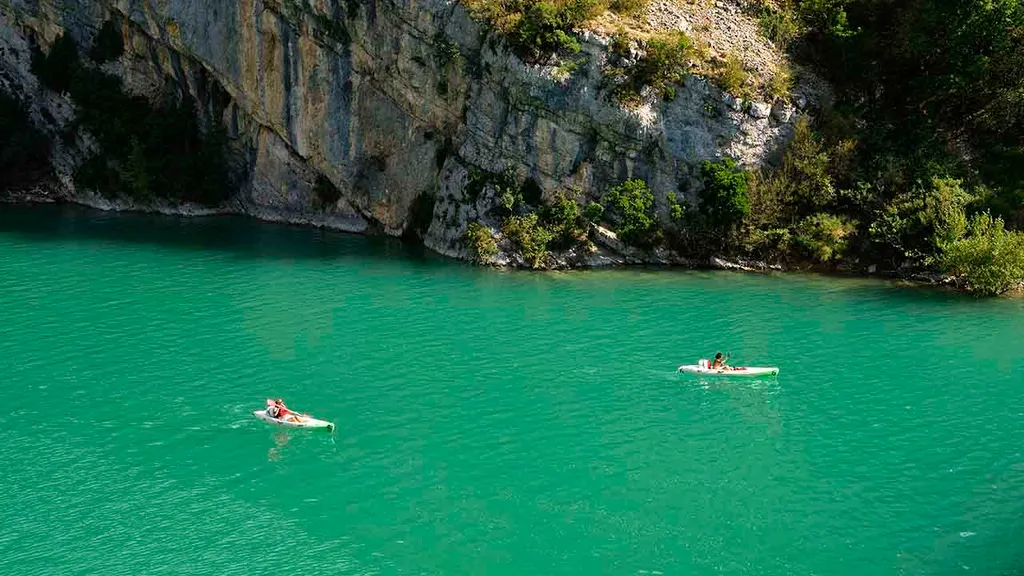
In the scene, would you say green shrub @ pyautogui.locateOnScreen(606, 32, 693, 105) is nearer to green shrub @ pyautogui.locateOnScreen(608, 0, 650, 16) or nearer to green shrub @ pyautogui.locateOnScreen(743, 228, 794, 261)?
green shrub @ pyautogui.locateOnScreen(608, 0, 650, 16)

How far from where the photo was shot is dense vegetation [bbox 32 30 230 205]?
69000 millimetres

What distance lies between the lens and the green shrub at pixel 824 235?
53188mm

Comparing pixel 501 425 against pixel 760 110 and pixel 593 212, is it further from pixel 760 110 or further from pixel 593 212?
pixel 760 110

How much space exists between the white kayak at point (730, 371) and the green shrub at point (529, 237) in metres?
17.3

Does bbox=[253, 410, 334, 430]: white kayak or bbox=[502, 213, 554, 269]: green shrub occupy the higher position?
bbox=[502, 213, 554, 269]: green shrub

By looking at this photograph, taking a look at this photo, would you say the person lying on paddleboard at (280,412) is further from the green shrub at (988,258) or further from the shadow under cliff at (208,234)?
the green shrub at (988,258)

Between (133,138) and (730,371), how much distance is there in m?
48.0

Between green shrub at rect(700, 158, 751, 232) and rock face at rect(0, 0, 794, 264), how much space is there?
0.88 m

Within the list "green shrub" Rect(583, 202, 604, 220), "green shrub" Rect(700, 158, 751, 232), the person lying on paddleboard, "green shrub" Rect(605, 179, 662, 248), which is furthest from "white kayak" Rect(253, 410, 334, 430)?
"green shrub" Rect(700, 158, 751, 232)

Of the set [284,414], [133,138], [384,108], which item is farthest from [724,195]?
Result: [133,138]

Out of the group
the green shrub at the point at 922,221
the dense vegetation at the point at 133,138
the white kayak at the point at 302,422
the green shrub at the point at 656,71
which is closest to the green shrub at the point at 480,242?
the green shrub at the point at 656,71

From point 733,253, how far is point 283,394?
28.4 meters

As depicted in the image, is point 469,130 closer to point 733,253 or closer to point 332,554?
point 733,253

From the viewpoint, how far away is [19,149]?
2810 inches
